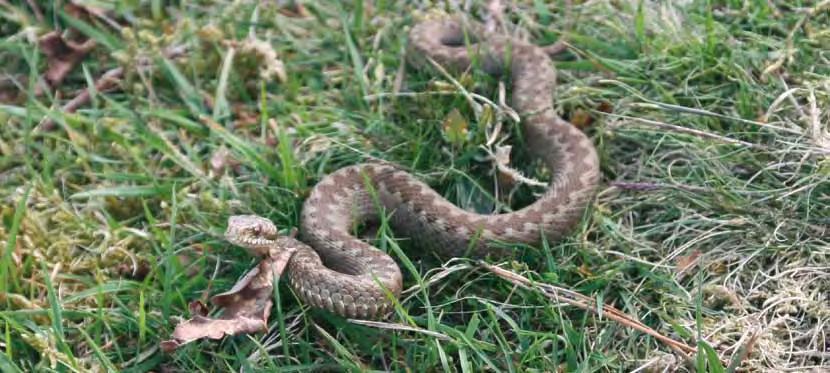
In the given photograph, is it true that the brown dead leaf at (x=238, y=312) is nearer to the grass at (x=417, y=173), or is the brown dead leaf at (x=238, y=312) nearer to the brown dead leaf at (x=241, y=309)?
the brown dead leaf at (x=241, y=309)

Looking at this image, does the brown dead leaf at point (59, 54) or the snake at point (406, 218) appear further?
the brown dead leaf at point (59, 54)

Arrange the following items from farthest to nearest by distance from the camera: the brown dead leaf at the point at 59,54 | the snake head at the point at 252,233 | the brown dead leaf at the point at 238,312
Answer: the brown dead leaf at the point at 59,54, the snake head at the point at 252,233, the brown dead leaf at the point at 238,312

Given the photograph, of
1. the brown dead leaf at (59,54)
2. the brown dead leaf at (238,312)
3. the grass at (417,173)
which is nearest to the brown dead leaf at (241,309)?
the brown dead leaf at (238,312)

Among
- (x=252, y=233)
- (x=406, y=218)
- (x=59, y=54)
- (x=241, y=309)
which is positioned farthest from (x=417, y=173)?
(x=59, y=54)

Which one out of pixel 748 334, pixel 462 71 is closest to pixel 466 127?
pixel 462 71

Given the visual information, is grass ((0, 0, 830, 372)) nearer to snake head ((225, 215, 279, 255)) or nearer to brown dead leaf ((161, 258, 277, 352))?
brown dead leaf ((161, 258, 277, 352))

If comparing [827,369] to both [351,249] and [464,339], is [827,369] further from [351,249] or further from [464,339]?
[351,249]
